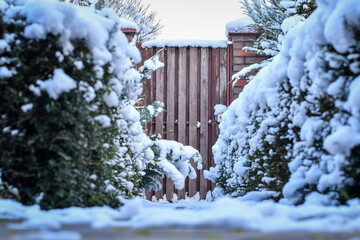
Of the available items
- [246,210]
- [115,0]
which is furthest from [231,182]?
[115,0]

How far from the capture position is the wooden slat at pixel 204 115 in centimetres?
599

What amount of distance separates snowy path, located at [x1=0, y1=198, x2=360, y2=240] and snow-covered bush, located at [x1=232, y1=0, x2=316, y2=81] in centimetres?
418

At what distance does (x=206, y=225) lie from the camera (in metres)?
1.22

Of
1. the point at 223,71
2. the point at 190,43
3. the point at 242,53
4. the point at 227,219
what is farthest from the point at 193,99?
the point at 227,219

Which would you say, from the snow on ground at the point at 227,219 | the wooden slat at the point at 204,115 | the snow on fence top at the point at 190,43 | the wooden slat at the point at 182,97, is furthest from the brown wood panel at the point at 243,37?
the snow on ground at the point at 227,219

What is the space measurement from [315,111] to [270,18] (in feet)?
14.2

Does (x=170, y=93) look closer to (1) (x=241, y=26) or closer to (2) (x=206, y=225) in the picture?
(1) (x=241, y=26)

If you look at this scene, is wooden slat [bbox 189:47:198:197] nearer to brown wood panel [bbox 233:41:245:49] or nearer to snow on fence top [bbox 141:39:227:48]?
snow on fence top [bbox 141:39:227:48]

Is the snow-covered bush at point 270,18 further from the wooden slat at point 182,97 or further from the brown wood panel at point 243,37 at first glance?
the wooden slat at point 182,97

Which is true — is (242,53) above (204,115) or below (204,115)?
above

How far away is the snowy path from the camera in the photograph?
3.74 feet

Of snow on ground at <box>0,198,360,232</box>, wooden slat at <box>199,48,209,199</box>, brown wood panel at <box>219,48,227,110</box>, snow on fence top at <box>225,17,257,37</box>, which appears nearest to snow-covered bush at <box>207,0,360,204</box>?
snow on ground at <box>0,198,360,232</box>

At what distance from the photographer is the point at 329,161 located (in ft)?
5.40

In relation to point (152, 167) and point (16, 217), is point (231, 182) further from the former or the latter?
point (16, 217)
